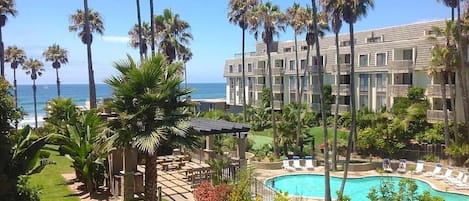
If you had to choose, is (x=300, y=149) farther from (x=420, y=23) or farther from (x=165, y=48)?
(x=420, y=23)

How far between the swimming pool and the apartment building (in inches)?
272

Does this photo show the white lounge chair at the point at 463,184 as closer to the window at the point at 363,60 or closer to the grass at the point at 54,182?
the window at the point at 363,60

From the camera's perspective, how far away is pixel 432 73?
3011cm

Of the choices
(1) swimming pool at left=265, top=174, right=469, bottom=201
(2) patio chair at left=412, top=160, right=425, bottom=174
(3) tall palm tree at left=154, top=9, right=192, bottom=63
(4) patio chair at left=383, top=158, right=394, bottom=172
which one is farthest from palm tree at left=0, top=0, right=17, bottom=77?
(2) patio chair at left=412, top=160, right=425, bottom=174

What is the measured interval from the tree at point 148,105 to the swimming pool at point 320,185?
13402mm

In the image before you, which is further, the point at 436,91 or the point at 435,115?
the point at 436,91

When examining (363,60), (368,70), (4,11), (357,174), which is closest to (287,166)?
(357,174)

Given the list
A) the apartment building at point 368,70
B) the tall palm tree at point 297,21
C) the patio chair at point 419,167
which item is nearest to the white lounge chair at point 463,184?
the patio chair at point 419,167

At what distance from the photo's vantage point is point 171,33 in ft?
123

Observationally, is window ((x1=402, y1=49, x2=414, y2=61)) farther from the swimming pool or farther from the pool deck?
the swimming pool

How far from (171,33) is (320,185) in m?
18.8

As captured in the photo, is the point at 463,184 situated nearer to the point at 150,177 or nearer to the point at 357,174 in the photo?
the point at 357,174

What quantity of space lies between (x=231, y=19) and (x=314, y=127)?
14.7m

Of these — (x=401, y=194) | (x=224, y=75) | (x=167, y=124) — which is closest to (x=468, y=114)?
(x=401, y=194)
